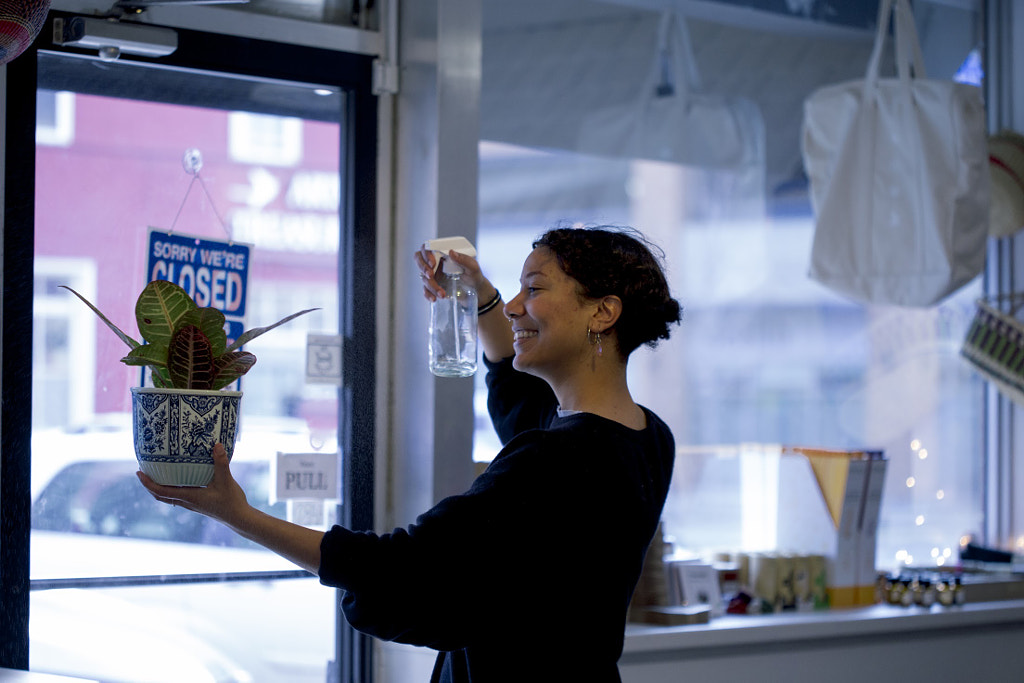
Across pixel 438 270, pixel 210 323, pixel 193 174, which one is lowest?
pixel 210 323

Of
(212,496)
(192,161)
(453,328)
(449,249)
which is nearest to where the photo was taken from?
(212,496)

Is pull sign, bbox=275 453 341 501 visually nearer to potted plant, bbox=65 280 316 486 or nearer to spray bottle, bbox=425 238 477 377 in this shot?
spray bottle, bbox=425 238 477 377

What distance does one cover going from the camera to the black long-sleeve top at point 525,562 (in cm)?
125

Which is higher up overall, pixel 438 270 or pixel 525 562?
pixel 438 270

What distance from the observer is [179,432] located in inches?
50.6

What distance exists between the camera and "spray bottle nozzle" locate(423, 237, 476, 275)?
1756mm

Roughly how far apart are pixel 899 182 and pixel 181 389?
71.3 inches

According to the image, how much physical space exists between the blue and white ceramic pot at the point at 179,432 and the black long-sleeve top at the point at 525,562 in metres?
0.19

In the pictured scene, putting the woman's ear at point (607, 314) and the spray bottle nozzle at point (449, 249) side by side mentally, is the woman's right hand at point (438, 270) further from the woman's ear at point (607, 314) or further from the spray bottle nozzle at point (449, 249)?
the woman's ear at point (607, 314)

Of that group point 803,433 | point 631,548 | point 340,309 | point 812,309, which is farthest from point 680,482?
point 631,548

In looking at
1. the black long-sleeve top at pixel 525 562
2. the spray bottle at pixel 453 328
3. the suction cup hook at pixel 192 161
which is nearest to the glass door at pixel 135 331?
the suction cup hook at pixel 192 161

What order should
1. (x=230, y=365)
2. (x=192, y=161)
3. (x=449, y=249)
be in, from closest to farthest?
(x=230, y=365)
(x=449, y=249)
(x=192, y=161)

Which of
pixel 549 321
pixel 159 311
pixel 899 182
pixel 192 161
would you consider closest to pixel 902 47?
pixel 899 182

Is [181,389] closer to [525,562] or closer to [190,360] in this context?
[190,360]
